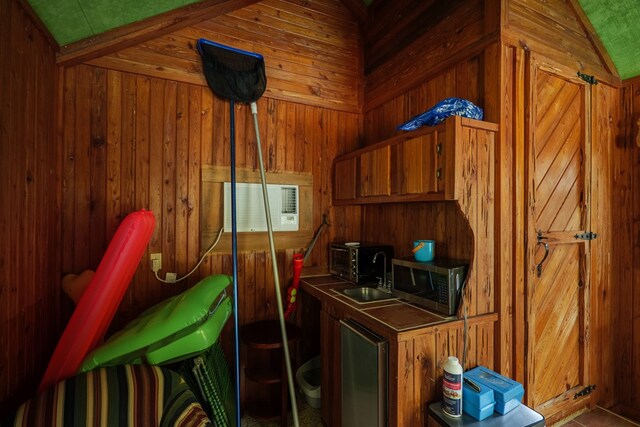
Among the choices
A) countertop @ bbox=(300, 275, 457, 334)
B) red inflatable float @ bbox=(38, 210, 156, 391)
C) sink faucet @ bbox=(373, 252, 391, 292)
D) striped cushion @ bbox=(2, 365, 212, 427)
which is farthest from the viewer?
sink faucet @ bbox=(373, 252, 391, 292)

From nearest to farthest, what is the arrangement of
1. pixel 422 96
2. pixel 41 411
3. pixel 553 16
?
pixel 41 411 → pixel 553 16 → pixel 422 96

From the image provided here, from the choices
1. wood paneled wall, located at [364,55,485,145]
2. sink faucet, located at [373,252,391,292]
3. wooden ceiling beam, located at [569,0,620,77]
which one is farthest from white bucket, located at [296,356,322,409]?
wooden ceiling beam, located at [569,0,620,77]

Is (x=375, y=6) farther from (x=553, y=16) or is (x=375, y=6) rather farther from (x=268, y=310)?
(x=268, y=310)

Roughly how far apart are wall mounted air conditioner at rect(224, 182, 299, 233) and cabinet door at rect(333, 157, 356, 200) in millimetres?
354

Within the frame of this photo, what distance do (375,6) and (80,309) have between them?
3.06 meters

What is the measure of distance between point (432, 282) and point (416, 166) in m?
0.66

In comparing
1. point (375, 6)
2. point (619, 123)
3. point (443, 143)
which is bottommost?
point (443, 143)

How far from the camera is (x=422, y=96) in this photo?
2.06 metres

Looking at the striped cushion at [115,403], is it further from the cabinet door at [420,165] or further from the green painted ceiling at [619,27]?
the green painted ceiling at [619,27]

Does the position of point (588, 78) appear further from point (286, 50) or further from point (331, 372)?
point (331, 372)

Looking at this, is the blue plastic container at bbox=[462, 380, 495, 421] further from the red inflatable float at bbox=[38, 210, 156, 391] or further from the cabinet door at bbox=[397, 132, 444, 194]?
the red inflatable float at bbox=[38, 210, 156, 391]

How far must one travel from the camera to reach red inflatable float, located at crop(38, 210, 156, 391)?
1282 millimetres

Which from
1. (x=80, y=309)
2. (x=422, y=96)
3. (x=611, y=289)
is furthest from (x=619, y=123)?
(x=80, y=309)

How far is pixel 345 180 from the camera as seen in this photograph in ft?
7.75
